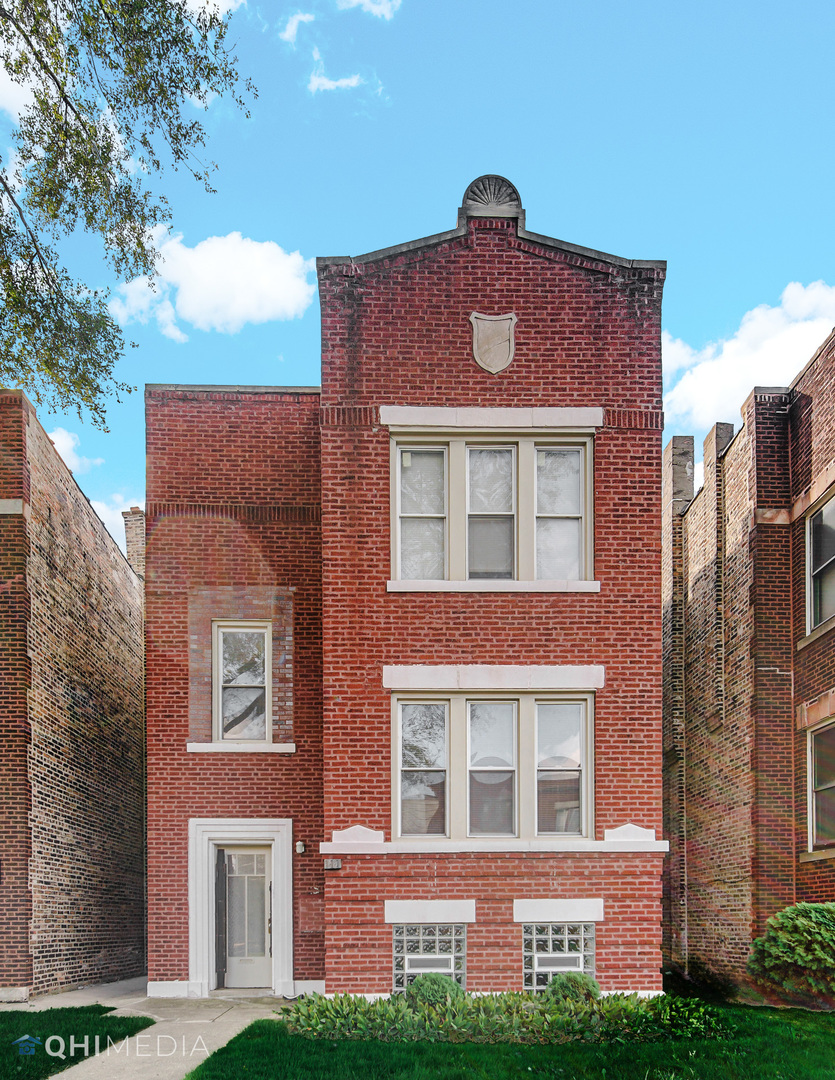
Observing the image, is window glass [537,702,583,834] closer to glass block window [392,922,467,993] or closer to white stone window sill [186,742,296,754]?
glass block window [392,922,467,993]

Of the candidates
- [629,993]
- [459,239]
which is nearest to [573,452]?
[459,239]

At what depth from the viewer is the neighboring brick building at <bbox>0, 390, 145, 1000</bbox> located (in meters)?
13.8

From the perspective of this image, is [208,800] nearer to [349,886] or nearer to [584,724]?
[349,886]

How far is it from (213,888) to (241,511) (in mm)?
5298

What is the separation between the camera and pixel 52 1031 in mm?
10883

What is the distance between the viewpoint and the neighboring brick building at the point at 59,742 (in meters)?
13.8

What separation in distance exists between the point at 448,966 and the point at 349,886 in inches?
59.4

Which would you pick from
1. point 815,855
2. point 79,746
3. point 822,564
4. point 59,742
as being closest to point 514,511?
point 822,564

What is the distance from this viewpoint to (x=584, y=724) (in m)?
12.1

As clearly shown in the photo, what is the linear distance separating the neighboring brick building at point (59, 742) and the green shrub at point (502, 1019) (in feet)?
16.4

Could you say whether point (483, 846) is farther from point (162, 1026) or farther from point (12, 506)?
point (12, 506)

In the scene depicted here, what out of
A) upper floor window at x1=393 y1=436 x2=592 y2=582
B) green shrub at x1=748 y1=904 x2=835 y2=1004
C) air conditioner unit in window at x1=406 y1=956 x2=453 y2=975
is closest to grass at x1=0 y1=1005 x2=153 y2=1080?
air conditioner unit in window at x1=406 y1=956 x2=453 y2=975

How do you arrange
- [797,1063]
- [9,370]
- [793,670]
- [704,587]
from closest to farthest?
[797,1063], [9,370], [793,670], [704,587]

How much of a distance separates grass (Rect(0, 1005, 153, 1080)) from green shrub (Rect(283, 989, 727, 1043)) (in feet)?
6.41
